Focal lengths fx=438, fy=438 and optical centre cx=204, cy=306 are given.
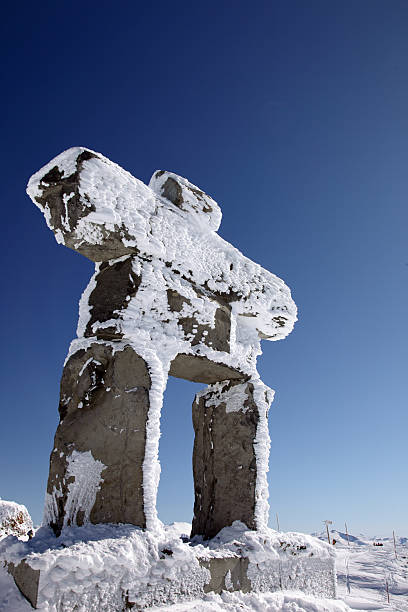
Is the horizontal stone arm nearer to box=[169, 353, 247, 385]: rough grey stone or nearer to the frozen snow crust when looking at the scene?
box=[169, 353, 247, 385]: rough grey stone

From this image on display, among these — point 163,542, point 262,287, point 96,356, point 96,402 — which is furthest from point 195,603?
point 262,287

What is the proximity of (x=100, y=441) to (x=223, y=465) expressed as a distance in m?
1.49

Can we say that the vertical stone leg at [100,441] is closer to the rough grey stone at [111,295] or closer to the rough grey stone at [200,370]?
the rough grey stone at [111,295]

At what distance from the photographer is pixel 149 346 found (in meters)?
3.62

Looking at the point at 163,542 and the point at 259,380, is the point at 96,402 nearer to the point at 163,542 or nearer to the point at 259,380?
the point at 163,542

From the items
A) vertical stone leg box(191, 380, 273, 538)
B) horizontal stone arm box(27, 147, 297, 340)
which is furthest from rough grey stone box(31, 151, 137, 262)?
vertical stone leg box(191, 380, 273, 538)

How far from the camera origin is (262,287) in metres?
4.89

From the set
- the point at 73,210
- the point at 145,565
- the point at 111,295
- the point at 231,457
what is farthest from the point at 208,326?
the point at 145,565

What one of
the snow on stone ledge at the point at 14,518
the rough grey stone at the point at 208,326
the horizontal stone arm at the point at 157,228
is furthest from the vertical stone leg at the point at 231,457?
the snow on stone ledge at the point at 14,518

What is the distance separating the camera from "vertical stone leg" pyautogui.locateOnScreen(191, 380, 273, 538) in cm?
405

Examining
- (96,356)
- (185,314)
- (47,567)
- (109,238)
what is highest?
(109,238)

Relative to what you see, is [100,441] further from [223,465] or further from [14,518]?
[14,518]

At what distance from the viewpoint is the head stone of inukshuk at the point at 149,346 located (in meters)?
3.21

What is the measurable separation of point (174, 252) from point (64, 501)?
2.26 m
